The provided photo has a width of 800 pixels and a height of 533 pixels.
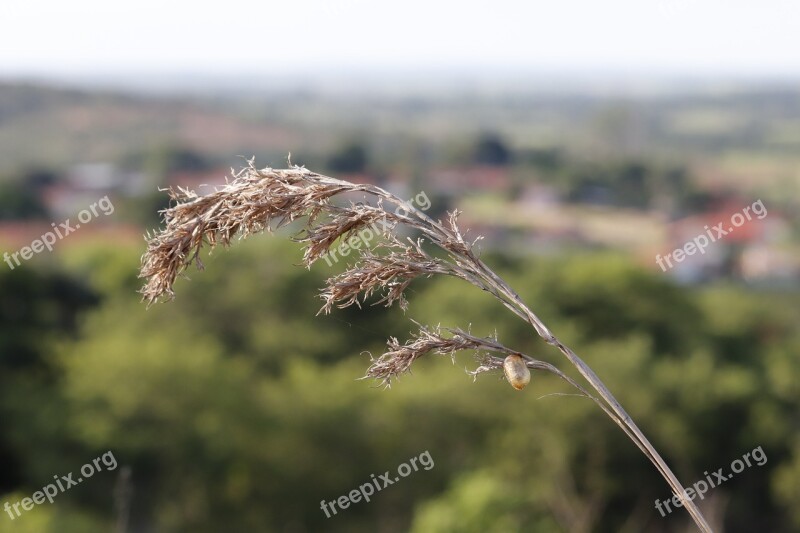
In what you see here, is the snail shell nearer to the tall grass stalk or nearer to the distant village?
the tall grass stalk

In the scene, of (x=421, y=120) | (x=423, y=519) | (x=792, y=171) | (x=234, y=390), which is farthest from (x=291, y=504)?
(x=421, y=120)

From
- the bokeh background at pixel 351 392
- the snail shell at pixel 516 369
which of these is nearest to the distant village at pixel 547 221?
the bokeh background at pixel 351 392

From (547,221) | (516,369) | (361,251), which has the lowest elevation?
(516,369)

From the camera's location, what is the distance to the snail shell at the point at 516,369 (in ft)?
9.28

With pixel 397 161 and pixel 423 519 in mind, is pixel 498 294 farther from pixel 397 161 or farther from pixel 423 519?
pixel 397 161

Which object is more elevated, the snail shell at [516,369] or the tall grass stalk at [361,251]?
the tall grass stalk at [361,251]

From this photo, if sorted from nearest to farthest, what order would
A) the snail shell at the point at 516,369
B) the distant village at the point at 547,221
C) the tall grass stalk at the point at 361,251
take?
the tall grass stalk at the point at 361,251, the snail shell at the point at 516,369, the distant village at the point at 547,221

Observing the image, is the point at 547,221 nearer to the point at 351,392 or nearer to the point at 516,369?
the point at 351,392

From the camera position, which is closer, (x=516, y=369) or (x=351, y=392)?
(x=516, y=369)

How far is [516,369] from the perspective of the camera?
2.83 m

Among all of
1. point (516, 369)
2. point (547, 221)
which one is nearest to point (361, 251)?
point (516, 369)

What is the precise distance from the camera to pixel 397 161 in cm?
7294

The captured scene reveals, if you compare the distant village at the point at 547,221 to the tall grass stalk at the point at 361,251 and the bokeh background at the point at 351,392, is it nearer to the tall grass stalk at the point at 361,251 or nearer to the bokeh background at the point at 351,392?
the bokeh background at the point at 351,392

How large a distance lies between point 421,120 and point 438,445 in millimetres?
107876
